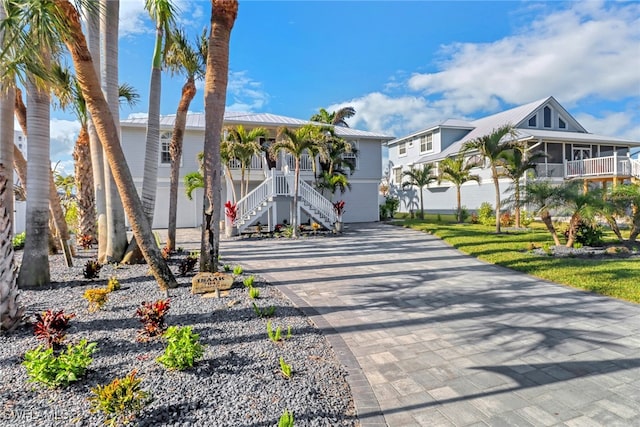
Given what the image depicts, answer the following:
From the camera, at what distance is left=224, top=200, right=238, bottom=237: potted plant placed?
49.1 ft

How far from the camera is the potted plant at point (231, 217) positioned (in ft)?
49.1

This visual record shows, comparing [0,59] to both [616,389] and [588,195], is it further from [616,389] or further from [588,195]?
[588,195]

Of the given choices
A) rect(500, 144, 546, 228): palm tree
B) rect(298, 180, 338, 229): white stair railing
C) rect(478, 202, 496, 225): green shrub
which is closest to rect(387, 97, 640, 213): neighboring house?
rect(500, 144, 546, 228): palm tree

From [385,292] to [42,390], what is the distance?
4.97 metres

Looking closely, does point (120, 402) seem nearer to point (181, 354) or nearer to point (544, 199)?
point (181, 354)

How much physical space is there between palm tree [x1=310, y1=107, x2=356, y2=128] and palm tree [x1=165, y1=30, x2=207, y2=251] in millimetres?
16277

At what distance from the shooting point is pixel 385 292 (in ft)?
20.8

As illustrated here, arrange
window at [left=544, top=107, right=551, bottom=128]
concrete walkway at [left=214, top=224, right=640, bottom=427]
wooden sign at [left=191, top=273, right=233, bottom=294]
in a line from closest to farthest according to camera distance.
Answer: concrete walkway at [left=214, top=224, right=640, bottom=427], wooden sign at [left=191, top=273, right=233, bottom=294], window at [left=544, top=107, right=551, bottom=128]

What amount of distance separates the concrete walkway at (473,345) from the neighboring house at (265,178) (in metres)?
8.09

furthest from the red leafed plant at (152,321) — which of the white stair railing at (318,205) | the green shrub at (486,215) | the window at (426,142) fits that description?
the window at (426,142)

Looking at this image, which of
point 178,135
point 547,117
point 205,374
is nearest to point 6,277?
point 205,374

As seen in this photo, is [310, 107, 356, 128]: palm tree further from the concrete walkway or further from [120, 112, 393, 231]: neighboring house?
the concrete walkway

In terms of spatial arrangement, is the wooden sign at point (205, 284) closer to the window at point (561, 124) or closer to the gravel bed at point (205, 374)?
the gravel bed at point (205, 374)

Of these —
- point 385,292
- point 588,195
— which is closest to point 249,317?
point 385,292
